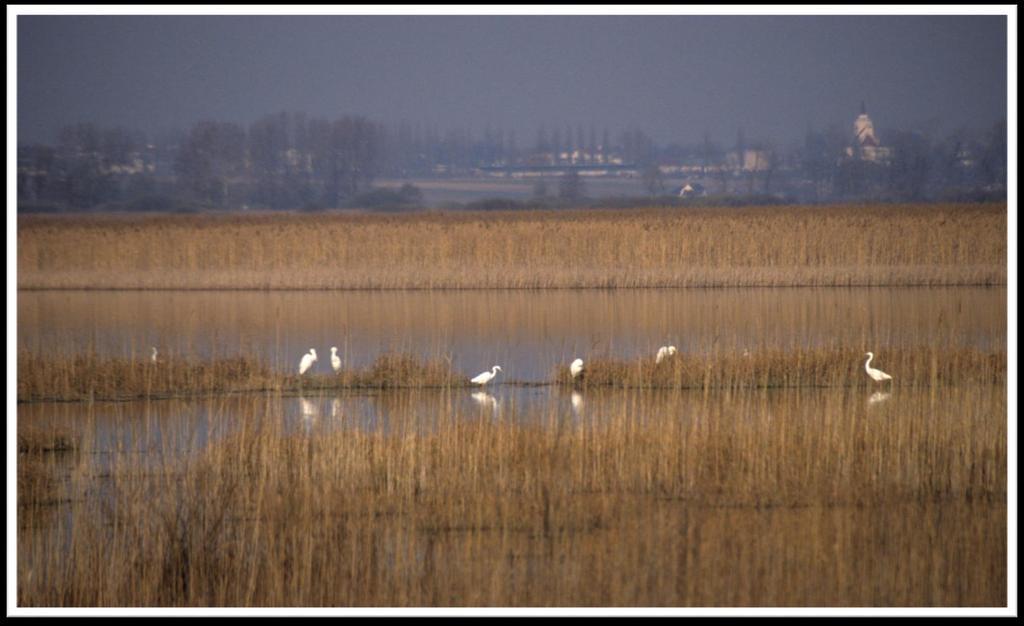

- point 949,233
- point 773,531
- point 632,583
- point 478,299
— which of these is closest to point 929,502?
point 773,531

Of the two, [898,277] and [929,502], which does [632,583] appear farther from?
[898,277]

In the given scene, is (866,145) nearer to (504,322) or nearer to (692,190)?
(504,322)

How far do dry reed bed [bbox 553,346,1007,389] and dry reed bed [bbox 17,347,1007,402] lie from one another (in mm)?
10

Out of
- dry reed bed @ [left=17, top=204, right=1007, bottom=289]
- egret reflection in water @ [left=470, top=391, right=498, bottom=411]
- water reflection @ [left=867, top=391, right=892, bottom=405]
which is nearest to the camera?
water reflection @ [left=867, top=391, right=892, bottom=405]

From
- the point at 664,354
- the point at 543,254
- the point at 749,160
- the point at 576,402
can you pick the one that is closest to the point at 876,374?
the point at 664,354

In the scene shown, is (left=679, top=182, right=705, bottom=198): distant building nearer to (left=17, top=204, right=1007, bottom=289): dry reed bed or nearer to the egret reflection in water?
(left=17, top=204, right=1007, bottom=289): dry reed bed

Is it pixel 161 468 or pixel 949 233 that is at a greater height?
pixel 949 233

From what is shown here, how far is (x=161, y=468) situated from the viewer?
26.9ft

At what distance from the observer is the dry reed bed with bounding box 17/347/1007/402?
41.5 ft

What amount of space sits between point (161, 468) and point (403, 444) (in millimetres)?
1499

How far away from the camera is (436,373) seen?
43.5ft

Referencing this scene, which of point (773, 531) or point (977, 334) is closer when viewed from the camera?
point (773, 531)

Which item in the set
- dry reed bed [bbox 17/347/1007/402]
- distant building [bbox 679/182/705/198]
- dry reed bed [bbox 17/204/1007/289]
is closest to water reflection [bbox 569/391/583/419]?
dry reed bed [bbox 17/347/1007/402]

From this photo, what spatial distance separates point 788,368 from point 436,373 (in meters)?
3.46
